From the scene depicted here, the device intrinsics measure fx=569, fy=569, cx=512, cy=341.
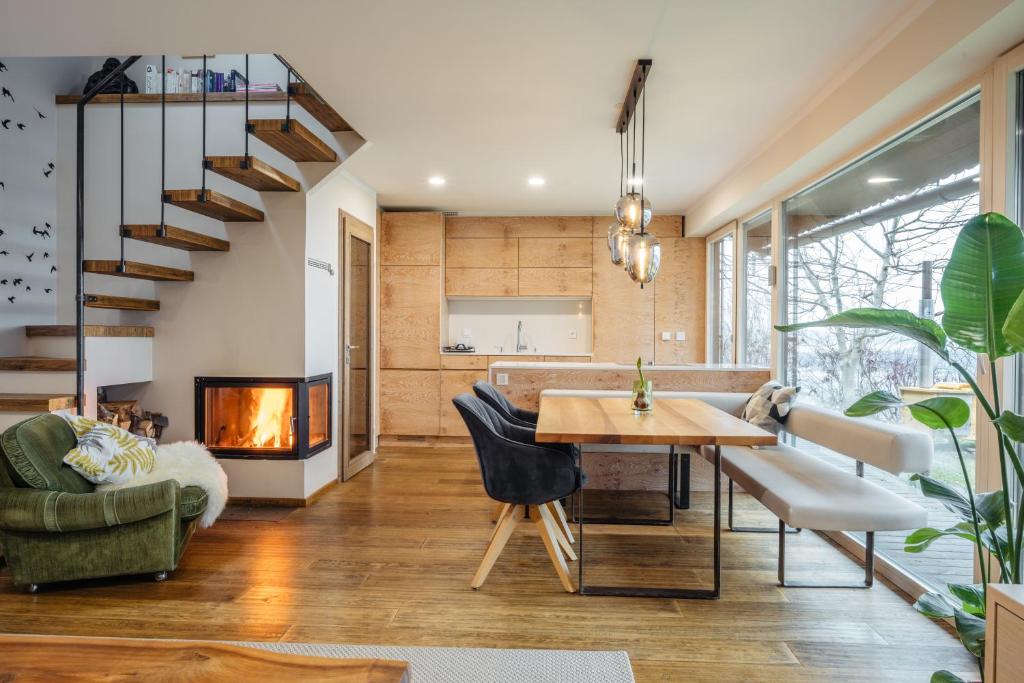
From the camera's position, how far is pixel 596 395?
4.00 meters

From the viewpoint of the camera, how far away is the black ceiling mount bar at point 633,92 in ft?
8.97

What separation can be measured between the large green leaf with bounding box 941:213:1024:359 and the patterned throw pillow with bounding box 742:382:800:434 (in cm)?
206

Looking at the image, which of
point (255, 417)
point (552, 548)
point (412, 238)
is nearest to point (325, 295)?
point (255, 417)

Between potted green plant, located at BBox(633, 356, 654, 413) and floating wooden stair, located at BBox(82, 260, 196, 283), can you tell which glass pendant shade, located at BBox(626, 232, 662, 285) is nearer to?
potted green plant, located at BBox(633, 356, 654, 413)

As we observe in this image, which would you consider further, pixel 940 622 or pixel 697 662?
pixel 940 622

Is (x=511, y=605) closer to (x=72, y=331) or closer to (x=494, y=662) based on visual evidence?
(x=494, y=662)

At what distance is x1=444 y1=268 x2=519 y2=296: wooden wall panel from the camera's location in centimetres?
614

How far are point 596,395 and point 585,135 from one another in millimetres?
1760

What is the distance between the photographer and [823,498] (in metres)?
2.38

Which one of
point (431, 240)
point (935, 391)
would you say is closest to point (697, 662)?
point (935, 391)

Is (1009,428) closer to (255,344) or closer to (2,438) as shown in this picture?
(2,438)

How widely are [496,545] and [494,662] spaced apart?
652mm

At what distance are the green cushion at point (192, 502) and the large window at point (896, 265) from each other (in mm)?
3382

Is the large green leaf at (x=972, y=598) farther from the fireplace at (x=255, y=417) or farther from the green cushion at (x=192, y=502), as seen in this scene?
the fireplace at (x=255, y=417)
